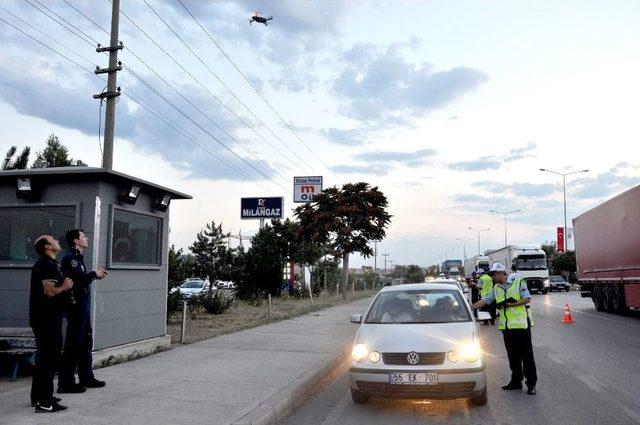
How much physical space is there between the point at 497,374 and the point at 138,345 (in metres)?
5.93

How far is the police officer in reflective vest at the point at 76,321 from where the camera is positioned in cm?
663

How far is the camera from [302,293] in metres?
34.3

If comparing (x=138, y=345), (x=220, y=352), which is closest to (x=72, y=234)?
(x=138, y=345)

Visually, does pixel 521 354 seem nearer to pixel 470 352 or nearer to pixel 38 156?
pixel 470 352

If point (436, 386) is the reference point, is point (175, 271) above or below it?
above

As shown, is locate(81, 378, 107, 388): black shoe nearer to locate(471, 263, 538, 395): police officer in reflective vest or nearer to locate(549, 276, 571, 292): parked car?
locate(471, 263, 538, 395): police officer in reflective vest

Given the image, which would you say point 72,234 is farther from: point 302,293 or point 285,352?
point 302,293

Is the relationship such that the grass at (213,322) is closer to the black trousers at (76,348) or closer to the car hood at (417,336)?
the black trousers at (76,348)

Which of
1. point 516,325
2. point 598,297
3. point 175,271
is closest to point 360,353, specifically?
point 516,325

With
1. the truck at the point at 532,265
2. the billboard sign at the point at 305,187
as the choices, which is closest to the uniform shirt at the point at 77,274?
the truck at the point at 532,265

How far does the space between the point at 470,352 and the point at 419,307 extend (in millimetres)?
1407

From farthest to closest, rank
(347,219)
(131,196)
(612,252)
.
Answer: (347,219)
(612,252)
(131,196)

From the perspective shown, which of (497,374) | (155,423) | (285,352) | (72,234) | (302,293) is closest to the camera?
(155,423)

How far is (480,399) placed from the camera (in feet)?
21.2
